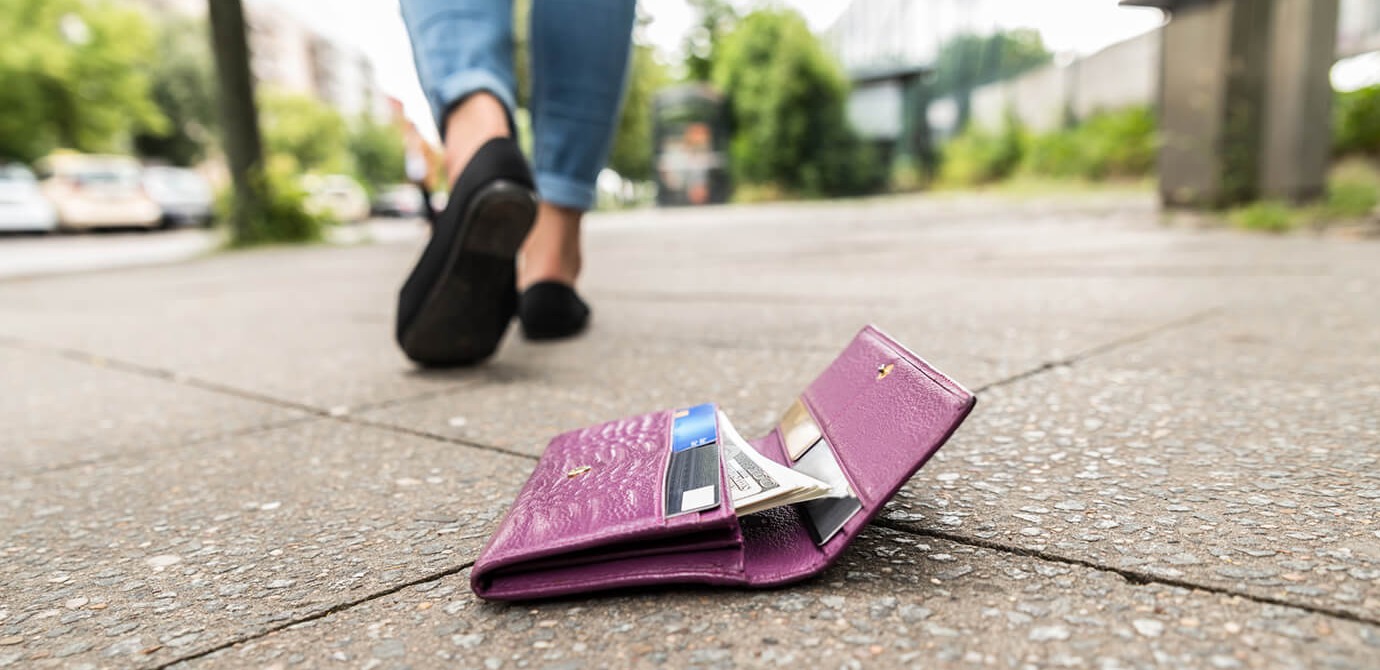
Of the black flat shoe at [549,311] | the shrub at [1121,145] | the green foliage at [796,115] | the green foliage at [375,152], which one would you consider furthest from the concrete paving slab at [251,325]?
the green foliage at [375,152]

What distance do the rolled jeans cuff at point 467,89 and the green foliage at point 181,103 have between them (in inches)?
1618

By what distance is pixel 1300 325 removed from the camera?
1.96 m

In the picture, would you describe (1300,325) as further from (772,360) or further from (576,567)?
(576,567)

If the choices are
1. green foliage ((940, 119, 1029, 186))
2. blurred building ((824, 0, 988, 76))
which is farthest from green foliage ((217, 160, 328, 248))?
blurred building ((824, 0, 988, 76))

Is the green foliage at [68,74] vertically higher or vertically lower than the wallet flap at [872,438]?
higher

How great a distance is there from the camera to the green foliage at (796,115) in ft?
60.4

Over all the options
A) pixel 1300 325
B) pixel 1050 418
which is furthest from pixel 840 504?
pixel 1300 325

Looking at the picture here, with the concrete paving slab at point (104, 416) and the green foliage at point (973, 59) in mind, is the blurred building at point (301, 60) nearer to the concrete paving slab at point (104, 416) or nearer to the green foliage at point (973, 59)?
the green foliage at point (973, 59)

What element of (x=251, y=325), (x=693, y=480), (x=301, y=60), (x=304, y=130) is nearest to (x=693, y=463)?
(x=693, y=480)

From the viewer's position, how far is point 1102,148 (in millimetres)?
12000

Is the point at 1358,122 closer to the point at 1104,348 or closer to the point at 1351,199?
the point at 1351,199

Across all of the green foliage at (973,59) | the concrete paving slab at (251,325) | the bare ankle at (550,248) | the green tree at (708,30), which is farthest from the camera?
the green tree at (708,30)

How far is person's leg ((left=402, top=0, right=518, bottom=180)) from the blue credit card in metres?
0.83

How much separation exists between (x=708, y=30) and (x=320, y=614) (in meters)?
26.1
